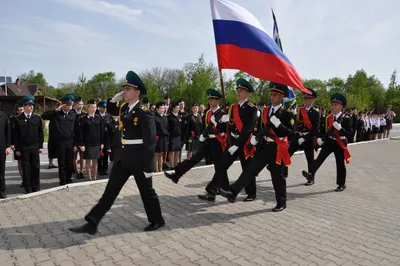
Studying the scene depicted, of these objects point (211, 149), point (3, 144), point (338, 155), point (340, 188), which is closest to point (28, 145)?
point (3, 144)

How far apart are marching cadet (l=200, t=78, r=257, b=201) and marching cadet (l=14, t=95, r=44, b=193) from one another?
361 cm

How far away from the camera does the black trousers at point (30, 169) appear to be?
22.7 feet

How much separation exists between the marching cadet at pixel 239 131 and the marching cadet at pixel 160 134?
3.33m

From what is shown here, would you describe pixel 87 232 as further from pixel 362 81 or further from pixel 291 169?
pixel 362 81

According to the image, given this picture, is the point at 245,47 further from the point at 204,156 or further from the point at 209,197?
the point at 209,197

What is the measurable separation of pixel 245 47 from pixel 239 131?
142cm

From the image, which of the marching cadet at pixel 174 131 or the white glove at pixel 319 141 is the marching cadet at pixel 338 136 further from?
the marching cadet at pixel 174 131

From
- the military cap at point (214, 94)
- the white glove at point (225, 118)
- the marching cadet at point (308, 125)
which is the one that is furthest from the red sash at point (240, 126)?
the marching cadet at point (308, 125)

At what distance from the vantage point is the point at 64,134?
301 inches

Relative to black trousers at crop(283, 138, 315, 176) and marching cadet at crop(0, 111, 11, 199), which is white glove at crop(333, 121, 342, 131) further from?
marching cadet at crop(0, 111, 11, 199)

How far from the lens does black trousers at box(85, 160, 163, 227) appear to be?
438cm

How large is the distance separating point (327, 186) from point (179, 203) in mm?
3711

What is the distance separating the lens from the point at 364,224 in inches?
205

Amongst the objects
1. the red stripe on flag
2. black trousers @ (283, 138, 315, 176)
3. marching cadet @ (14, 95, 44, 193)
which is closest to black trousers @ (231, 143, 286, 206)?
the red stripe on flag
